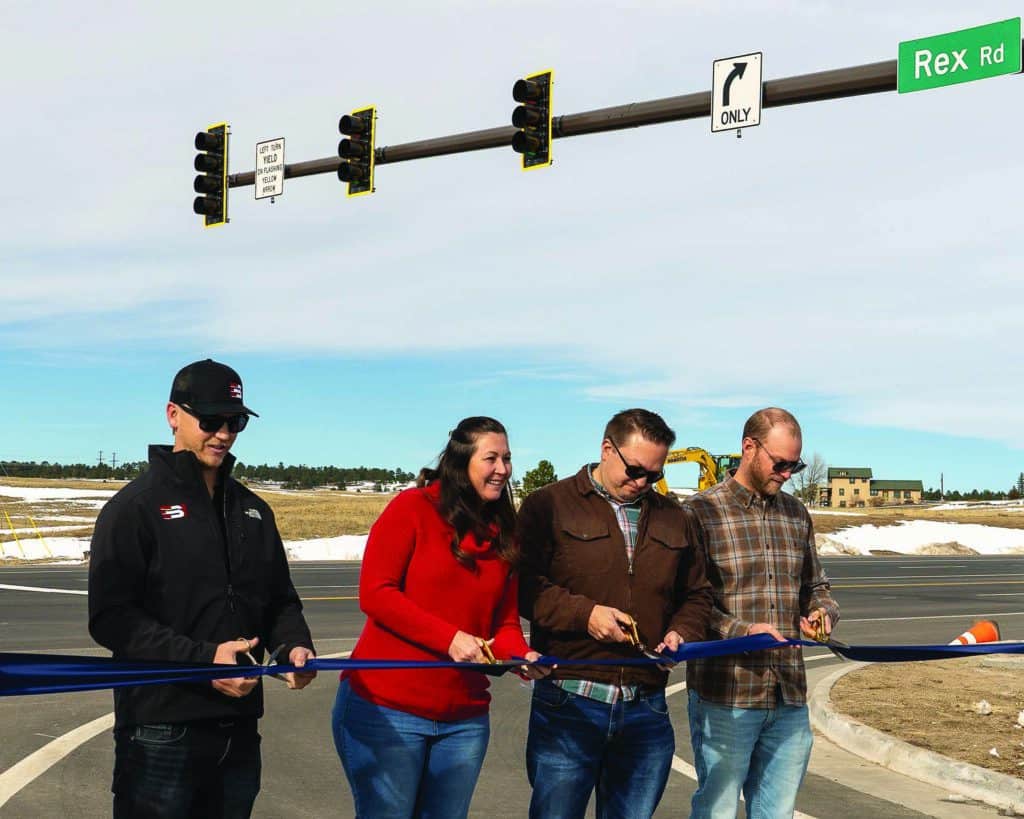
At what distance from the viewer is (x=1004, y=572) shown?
34781 millimetres

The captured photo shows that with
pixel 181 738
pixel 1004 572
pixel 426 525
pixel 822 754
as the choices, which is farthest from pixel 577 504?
pixel 1004 572

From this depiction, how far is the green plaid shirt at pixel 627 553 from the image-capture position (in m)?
4.17

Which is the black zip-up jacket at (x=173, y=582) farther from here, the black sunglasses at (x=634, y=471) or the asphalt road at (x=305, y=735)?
the asphalt road at (x=305, y=735)

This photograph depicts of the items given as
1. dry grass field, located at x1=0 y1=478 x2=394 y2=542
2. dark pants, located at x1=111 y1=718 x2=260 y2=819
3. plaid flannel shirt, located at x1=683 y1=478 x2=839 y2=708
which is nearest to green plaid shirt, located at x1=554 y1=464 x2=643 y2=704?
plaid flannel shirt, located at x1=683 y1=478 x2=839 y2=708

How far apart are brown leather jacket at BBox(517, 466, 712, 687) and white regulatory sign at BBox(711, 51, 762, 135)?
7881 mm

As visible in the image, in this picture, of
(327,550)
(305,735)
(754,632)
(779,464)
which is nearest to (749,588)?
(754,632)

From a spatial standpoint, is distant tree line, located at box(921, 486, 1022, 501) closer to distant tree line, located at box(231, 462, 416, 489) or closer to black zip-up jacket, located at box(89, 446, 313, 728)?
distant tree line, located at box(231, 462, 416, 489)

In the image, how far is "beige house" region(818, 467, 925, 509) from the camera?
167750 mm

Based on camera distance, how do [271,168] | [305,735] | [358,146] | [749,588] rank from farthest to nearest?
[271,168] < [358,146] < [305,735] < [749,588]

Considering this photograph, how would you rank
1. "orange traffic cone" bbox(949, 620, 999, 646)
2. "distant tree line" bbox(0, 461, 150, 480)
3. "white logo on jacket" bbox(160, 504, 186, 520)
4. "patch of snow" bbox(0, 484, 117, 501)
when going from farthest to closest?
"distant tree line" bbox(0, 461, 150, 480), "patch of snow" bbox(0, 484, 117, 501), "orange traffic cone" bbox(949, 620, 999, 646), "white logo on jacket" bbox(160, 504, 186, 520)

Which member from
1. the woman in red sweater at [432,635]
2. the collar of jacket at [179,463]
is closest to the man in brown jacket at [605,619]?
the woman in red sweater at [432,635]

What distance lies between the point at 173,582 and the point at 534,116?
10163mm

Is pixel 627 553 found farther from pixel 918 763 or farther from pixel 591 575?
pixel 918 763

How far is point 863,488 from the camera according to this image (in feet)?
563
